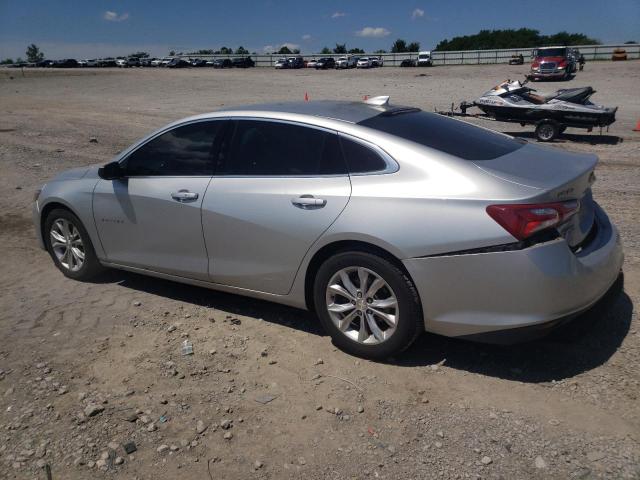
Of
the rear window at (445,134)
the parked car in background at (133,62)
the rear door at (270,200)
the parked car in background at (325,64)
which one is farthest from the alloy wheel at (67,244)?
the parked car in background at (133,62)

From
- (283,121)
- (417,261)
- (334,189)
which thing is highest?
(283,121)

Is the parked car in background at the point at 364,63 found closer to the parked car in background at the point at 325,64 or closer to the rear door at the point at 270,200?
the parked car in background at the point at 325,64

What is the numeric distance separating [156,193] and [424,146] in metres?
2.18

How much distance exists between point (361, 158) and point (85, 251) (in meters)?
2.92


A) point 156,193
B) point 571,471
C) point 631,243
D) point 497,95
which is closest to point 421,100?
point 497,95

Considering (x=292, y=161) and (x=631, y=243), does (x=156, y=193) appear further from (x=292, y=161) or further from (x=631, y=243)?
(x=631, y=243)

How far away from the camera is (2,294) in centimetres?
538

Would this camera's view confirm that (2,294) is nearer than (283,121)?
No

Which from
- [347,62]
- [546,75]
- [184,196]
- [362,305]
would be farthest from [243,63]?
[362,305]

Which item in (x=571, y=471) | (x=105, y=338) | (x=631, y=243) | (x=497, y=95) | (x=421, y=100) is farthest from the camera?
(x=421, y=100)

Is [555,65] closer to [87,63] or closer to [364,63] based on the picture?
Result: [364,63]

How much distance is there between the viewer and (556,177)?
3605 mm

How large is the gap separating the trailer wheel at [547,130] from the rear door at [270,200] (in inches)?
445

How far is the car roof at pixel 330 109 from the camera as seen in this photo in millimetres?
4223
